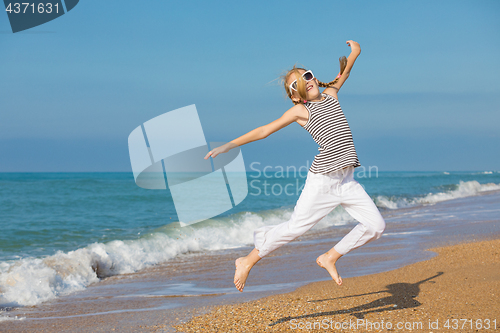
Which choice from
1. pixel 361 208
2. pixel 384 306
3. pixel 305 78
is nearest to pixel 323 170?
pixel 361 208

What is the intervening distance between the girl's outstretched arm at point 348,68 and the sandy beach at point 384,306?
211 centimetres

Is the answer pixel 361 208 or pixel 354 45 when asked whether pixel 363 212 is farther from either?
pixel 354 45

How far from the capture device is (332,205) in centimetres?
365

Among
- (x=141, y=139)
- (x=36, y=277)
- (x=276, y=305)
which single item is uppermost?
(x=141, y=139)

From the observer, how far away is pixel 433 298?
13.8ft

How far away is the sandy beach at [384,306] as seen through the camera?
11.6ft

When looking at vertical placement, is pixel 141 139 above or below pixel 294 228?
above

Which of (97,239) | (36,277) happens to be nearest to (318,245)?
(36,277)

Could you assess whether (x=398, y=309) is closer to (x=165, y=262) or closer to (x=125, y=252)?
(x=165, y=262)

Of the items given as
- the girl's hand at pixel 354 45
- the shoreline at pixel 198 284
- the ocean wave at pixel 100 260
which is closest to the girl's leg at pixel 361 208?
the girl's hand at pixel 354 45

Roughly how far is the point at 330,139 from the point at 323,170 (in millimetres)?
278

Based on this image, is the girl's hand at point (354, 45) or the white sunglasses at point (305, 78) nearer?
the white sunglasses at point (305, 78)

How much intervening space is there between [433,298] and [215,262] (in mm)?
4755

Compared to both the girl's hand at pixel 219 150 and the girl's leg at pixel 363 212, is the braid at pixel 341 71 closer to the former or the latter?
the girl's leg at pixel 363 212
